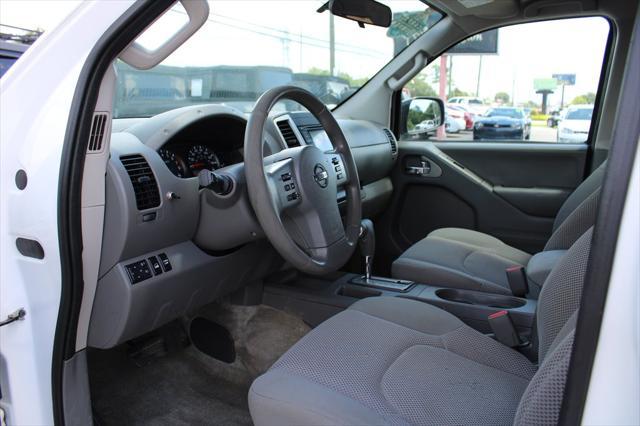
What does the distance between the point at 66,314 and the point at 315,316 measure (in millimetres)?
1116

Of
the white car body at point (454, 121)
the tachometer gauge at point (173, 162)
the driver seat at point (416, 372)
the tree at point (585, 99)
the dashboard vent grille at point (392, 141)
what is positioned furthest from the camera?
the white car body at point (454, 121)

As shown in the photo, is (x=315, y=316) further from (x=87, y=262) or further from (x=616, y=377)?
(x=616, y=377)

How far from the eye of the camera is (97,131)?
4.28 feet

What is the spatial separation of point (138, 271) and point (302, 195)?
0.54m

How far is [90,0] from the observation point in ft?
3.96

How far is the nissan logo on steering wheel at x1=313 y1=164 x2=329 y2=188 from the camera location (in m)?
1.86

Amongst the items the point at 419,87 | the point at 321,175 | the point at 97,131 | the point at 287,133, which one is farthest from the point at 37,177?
the point at 419,87

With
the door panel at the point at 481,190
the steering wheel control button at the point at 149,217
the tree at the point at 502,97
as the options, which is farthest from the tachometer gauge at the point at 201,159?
the tree at the point at 502,97

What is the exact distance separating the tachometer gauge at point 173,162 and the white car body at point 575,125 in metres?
2.21

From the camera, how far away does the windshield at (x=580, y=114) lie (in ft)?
9.98

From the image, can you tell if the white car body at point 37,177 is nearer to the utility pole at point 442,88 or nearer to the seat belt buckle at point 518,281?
the seat belt buckle at point 518,281

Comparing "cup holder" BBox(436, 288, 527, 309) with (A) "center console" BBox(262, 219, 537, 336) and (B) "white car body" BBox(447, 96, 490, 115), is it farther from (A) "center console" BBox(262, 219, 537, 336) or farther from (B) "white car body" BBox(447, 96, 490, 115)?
(B) "white car body" BBox(447, 96, 490, 115)

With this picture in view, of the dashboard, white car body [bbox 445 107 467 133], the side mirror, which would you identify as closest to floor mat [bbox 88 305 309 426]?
the dashboard

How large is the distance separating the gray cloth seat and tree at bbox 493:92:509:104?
133 centimetres
